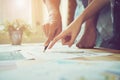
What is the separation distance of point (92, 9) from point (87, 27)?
11 cm

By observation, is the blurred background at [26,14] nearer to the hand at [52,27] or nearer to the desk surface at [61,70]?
the hand at [52,27]

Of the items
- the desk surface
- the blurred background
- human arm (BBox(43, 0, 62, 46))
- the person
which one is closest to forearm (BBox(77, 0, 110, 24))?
the person

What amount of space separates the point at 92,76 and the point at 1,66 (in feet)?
0.85

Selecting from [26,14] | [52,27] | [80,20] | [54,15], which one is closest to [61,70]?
[80,20]

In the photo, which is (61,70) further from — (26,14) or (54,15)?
(26,14)

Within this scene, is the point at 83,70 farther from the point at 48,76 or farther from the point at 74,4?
the point at 74,4

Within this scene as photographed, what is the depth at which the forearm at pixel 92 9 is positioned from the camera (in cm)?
93

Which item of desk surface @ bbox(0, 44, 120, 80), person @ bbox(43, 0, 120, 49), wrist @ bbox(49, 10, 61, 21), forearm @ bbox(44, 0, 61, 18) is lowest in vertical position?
desk surface @ bbox(0, 44, 120, 80)

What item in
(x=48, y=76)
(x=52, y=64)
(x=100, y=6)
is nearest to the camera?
(x=48, y=76)

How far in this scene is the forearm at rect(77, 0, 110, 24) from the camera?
928 mm

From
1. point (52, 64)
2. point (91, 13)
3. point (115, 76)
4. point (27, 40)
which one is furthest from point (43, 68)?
point (27, 40)

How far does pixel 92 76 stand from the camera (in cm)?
51

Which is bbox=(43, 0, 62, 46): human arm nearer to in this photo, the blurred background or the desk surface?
the blurred background

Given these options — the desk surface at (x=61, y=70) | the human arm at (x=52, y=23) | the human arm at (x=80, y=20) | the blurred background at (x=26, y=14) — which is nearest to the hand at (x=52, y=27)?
the human arm at (x=52, y=23)
